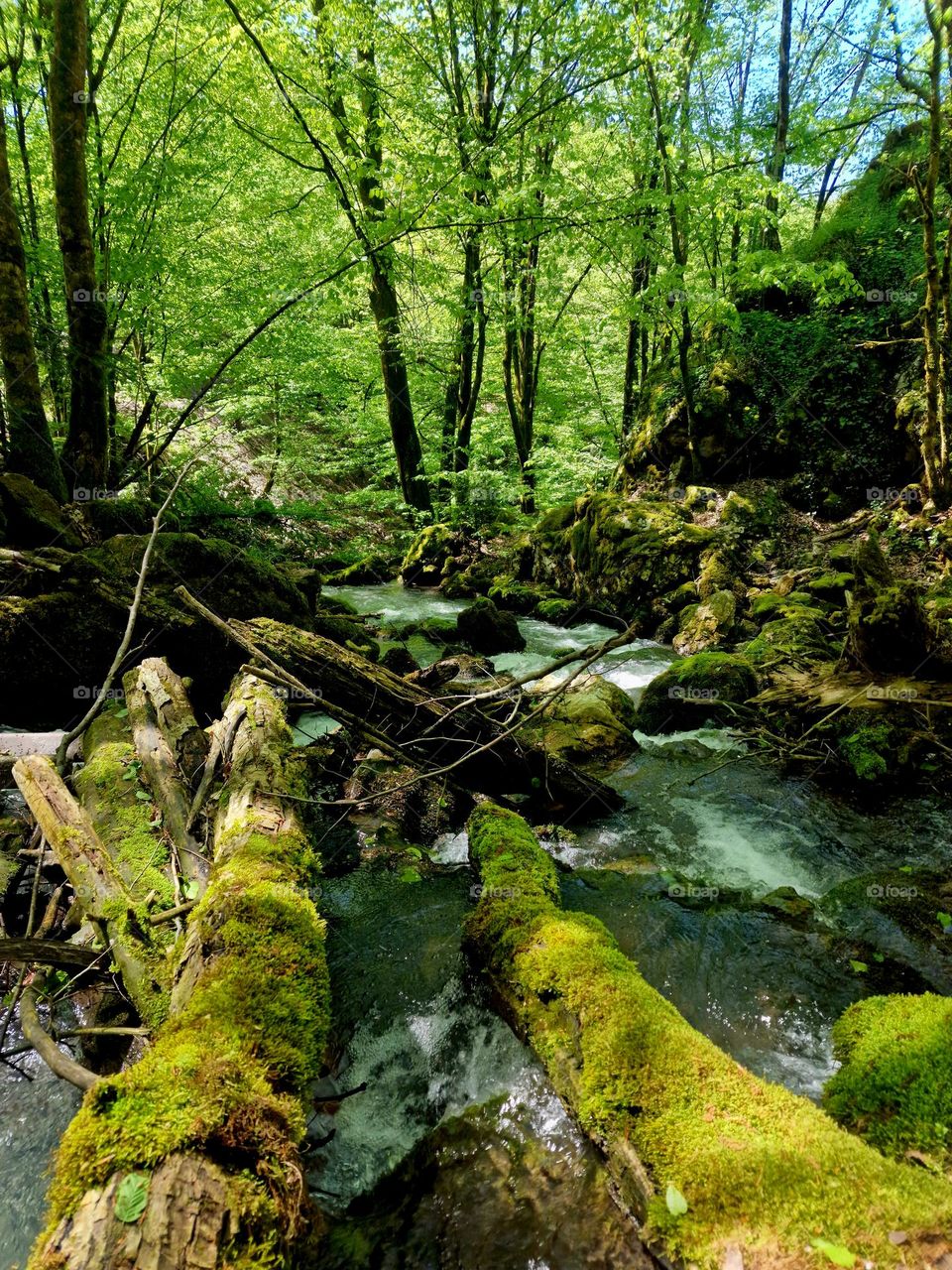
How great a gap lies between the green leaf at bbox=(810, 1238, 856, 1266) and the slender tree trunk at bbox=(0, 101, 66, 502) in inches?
380

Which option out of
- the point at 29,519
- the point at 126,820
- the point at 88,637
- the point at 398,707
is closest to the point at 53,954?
the point at 126,820

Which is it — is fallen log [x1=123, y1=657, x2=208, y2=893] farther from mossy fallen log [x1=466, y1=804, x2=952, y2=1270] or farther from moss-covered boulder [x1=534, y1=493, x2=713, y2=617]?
moss-covered boulder [x1=534, y1=493, x2=713, y2=617]

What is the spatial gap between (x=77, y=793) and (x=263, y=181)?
14.7m

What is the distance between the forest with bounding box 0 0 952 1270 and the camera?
190 cm

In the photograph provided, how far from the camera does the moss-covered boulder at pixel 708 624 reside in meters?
9.70

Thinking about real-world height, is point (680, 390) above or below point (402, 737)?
above

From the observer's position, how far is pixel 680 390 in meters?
15.7

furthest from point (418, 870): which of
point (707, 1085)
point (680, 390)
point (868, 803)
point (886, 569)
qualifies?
point (680, 390)

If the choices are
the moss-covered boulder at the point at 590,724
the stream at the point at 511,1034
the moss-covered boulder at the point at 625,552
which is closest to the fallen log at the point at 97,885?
the stream at the point at 511,1034

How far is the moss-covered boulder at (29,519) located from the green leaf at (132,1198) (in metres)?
7.34

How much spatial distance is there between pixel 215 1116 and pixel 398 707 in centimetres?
Answer: 324

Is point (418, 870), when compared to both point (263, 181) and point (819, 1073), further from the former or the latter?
point (263, 181)

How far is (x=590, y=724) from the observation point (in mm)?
6926

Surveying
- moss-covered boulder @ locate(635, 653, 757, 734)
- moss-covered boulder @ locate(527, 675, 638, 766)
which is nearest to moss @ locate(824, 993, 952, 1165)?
Result: moss-covered boulder @ locate(527, 675, 638, 766)
